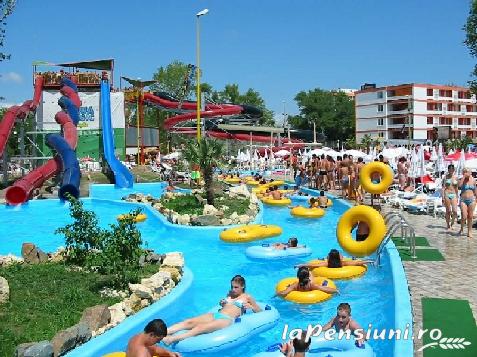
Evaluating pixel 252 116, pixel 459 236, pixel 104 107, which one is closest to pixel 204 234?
pixel 459 236

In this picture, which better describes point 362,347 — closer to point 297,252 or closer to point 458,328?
point 458,328

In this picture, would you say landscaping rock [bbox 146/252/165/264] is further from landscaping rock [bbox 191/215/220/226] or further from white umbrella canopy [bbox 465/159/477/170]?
white umbrella canopy [bbox 465/159/477/170]

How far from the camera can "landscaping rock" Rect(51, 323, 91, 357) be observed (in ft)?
18.4

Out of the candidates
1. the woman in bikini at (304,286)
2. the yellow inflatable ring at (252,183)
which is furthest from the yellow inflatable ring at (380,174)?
the yellow inflatable ring at (252,183)

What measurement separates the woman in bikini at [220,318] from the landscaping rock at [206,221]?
693 centimetres

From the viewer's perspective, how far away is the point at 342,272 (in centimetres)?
877

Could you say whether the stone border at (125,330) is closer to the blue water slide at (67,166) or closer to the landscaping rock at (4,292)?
the landscaping rock at (4,292)

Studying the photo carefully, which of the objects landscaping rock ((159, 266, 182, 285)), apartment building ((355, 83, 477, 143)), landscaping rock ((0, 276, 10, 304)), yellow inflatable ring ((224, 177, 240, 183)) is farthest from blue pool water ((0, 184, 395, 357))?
apartment building ((355, 83, 477, 143))

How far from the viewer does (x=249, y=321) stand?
6.81 m

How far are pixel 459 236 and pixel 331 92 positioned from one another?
226ft

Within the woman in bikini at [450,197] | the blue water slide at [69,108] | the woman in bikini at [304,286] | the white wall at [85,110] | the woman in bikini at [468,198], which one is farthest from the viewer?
the white wall at [85,110]

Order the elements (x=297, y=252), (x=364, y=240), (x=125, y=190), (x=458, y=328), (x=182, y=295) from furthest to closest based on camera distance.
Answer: (x=125, y=190) < (x=297, y=252) < (x=364, y=240) < (x=182, y=295) < (x=458, y=328)

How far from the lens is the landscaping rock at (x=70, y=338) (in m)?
5.60

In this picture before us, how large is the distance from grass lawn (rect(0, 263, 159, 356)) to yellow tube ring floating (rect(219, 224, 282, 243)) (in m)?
3.52
